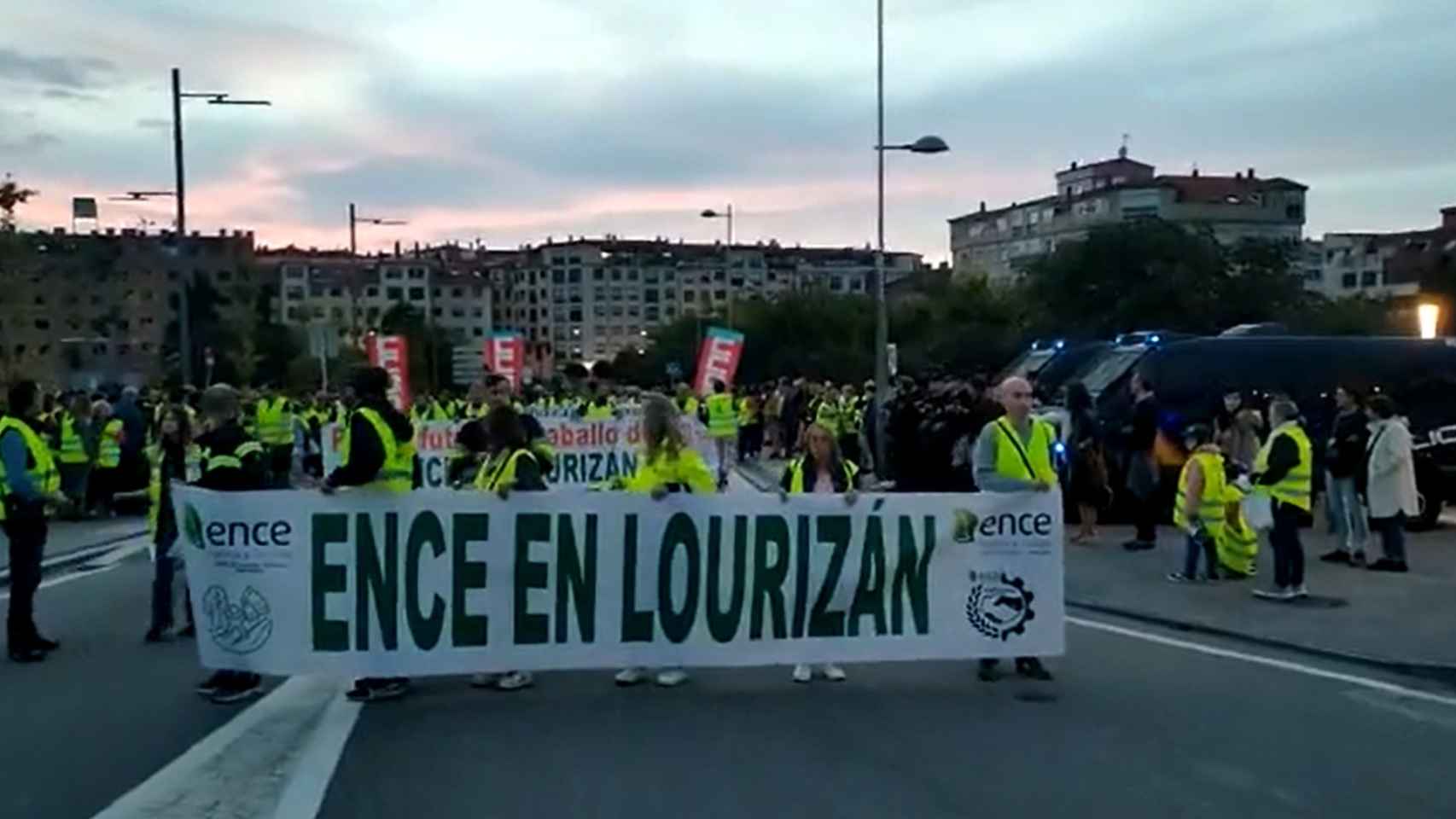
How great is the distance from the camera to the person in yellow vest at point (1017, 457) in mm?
9914

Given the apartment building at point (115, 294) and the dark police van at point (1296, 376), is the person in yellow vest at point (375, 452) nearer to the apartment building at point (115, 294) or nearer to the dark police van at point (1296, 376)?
the dark police van at point (1296, 376)

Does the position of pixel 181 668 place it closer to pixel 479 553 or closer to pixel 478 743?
pixel 479 553

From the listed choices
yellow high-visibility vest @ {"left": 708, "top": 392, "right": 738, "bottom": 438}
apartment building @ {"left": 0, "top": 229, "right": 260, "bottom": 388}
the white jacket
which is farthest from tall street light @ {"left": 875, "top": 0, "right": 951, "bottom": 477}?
apartment building @ {"left": 0, "top": 229, "right": 260, "bottom": 388}

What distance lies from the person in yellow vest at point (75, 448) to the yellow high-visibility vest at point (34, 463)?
11.4 m

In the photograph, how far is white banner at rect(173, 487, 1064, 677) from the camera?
9.14 meters

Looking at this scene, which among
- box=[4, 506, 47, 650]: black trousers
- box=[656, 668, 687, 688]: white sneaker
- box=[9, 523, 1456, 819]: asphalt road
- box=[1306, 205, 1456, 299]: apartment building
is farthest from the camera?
box=[1306, 205, 1456, 299]: apartment building

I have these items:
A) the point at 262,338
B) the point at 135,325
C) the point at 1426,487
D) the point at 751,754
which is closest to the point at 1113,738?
the point at 751,754

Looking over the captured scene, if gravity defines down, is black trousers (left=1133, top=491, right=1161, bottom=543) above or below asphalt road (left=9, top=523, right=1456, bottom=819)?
above

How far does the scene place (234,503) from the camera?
9.18 m

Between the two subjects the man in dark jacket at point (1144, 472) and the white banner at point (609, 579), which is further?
the man in dark jacket at point (1144, 472)

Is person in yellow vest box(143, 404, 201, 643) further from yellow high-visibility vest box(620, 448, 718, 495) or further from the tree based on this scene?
the tree

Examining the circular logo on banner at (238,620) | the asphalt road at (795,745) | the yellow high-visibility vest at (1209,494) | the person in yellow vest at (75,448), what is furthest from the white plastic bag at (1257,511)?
the person in yellow vest at (75,448)

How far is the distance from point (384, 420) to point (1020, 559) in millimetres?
4066

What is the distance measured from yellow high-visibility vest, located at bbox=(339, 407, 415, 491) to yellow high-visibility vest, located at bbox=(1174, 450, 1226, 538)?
8051mm
